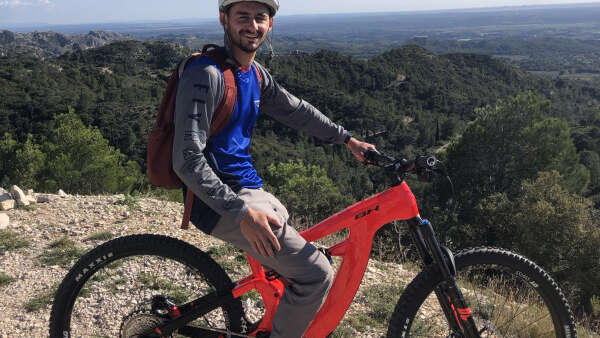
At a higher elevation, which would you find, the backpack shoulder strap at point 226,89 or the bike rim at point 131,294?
the backpack shoulder strap at point 226,89

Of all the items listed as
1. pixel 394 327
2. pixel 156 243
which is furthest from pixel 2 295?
pixel 394 327

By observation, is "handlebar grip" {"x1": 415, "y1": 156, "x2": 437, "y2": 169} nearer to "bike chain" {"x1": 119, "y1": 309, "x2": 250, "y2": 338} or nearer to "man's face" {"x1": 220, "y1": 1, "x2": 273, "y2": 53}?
"man's face" {"x1": 220, "y1": 1, "x2": 273, "y2": 53}

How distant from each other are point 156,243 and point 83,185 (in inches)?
760

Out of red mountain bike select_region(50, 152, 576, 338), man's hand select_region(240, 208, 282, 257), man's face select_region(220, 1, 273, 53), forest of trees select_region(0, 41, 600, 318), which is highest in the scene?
man's face select_region(220, 1, 273, 53)

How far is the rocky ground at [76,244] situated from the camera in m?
3.26

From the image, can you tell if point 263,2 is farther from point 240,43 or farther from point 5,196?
point 5,196

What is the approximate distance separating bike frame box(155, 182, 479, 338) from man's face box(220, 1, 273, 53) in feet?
3.13

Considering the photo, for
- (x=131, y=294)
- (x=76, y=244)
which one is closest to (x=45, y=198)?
(x=76, y=244)

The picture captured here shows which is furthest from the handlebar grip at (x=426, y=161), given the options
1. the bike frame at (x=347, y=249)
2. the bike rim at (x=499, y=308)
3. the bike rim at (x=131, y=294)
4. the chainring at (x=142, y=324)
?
the chainring at (x=142, y=324)

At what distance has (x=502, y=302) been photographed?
2809mm

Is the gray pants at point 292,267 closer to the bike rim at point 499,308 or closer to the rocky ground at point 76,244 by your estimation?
the bike rim at point 499,308

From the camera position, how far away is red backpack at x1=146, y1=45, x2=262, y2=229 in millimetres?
1834

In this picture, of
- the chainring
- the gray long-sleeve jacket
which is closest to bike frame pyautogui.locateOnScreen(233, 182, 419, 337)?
the chainring

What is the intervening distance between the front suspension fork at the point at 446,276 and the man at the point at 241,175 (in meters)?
0.50
